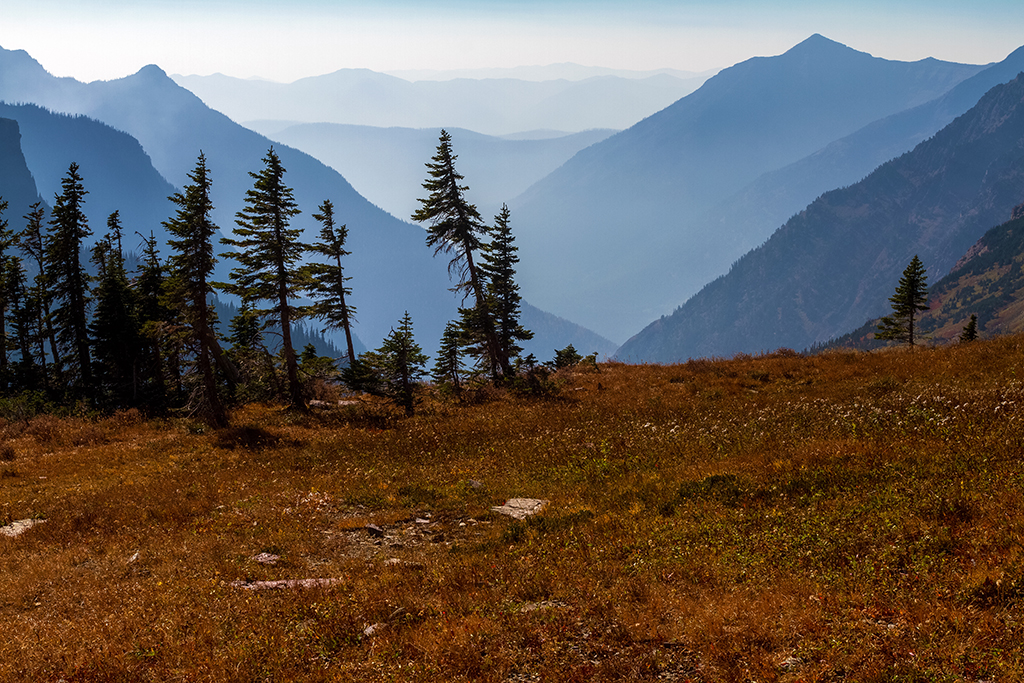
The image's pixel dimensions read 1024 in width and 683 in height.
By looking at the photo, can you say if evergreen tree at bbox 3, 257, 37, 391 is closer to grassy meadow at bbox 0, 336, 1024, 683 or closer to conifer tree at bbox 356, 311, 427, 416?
grassy meadow at bbox 0, 336, 1024, 683

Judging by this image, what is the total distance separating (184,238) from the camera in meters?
26.5

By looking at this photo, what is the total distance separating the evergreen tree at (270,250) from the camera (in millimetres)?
28734

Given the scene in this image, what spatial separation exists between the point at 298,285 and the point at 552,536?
987 inches

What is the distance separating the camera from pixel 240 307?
111 ft

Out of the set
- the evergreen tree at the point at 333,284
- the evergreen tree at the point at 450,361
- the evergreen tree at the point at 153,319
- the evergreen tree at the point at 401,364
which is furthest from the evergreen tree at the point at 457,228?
the evergreen tree at the point at 153,319

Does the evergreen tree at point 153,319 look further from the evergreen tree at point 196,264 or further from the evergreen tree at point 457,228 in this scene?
the evergreen tree at point 457,228

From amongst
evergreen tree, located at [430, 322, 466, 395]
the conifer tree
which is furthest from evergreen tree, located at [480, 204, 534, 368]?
the conifer tree

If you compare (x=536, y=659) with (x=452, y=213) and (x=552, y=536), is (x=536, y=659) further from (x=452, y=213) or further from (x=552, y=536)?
(x=452, y=213)

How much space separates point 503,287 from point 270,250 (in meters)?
13.7

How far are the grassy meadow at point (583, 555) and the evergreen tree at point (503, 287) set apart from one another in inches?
599

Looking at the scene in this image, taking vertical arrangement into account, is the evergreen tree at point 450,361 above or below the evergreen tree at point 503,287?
below

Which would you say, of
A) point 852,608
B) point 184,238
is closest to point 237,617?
point 852,608

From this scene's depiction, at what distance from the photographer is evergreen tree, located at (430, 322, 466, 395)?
107ft

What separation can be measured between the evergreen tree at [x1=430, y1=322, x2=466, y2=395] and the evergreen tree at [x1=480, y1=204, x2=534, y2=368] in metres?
2.65
